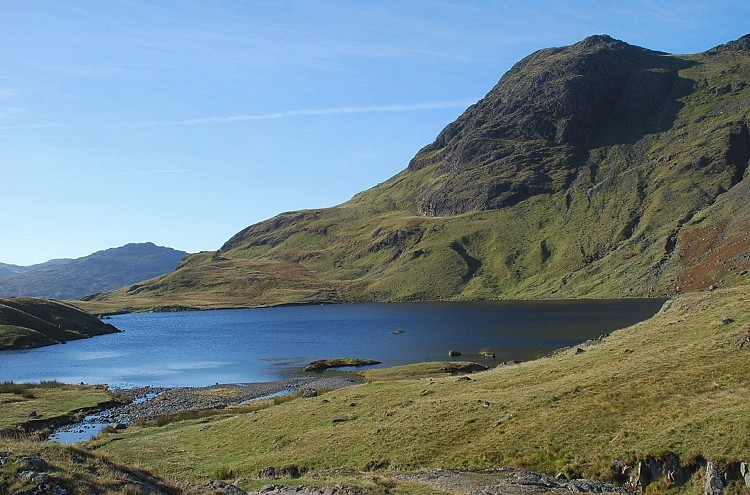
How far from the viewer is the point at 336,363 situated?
10719 centimetres

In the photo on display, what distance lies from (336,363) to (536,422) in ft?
253

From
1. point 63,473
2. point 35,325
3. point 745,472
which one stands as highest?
point 63,473

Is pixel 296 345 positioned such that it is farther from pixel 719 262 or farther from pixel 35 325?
pixel 719 262

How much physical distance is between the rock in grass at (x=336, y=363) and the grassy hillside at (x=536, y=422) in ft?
173

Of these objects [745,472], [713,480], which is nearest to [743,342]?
[745,472]

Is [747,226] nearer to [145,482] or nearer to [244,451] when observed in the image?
[244,451]

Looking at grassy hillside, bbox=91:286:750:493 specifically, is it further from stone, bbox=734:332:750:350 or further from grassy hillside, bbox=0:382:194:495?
grassy hillside, bbox=0:382:194:495

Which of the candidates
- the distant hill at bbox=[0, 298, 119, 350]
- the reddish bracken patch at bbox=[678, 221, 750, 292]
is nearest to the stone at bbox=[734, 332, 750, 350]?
the reddish bracken patch at bbox=[678, 221, 750, 292]

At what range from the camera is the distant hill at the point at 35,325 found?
154m

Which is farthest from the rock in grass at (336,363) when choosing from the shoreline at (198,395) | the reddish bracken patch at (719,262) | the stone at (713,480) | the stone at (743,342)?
the reddish bracken patch at (719,262)

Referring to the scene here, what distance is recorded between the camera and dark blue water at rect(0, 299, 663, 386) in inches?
4149

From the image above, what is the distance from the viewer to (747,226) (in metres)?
191

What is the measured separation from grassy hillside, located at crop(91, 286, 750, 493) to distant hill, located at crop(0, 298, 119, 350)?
12455cm

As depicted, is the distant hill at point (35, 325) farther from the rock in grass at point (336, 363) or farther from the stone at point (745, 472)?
the stone at point (745, 472)
